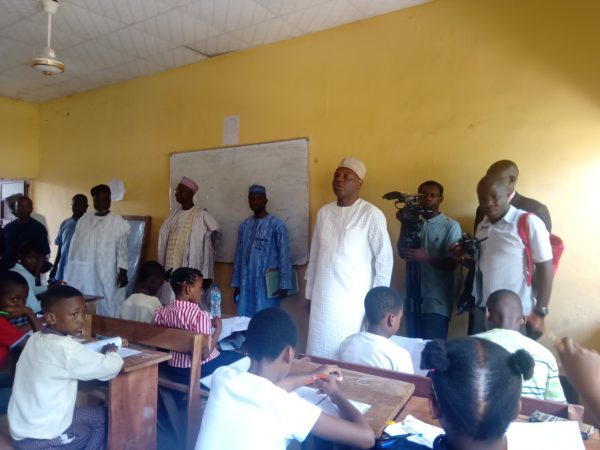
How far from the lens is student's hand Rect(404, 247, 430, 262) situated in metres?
2.91

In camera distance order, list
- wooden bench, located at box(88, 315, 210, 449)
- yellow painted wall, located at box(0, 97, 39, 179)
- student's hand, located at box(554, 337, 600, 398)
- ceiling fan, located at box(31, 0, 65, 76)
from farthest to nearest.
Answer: yellow painted wall, located at box(0, 97, 39, 179) < ceiling fan, located at box(31, 0, 65, 76) < wooden bench, located at box(88, 315, 210, 449) < student's hand, located at box(554, 337, 600, 398)

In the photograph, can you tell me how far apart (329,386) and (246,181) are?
9.62 ft

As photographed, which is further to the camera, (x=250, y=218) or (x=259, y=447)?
(x=250, y=218)

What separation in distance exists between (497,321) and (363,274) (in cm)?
116

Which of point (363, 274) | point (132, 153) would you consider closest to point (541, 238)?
point (363, 274)

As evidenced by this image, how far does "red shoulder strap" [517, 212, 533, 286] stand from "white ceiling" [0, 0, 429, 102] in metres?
1.87

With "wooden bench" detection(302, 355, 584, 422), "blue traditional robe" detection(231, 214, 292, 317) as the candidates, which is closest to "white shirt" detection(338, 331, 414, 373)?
"wooden bench" detection(302, 355, 584, 422)

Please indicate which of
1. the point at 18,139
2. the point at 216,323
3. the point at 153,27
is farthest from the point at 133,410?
the point at 18,139

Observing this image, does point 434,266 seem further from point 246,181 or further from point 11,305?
point 11,305

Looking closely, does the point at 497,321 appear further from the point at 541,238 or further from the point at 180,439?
the point at 180,439

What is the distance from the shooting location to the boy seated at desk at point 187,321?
2.49m

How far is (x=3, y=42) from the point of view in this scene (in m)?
4.21

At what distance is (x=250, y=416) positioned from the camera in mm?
1251

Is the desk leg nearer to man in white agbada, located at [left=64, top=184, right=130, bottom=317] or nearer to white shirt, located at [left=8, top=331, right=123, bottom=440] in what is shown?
white shirt, located at [left=8, top=331, right=123, bottom=440]
